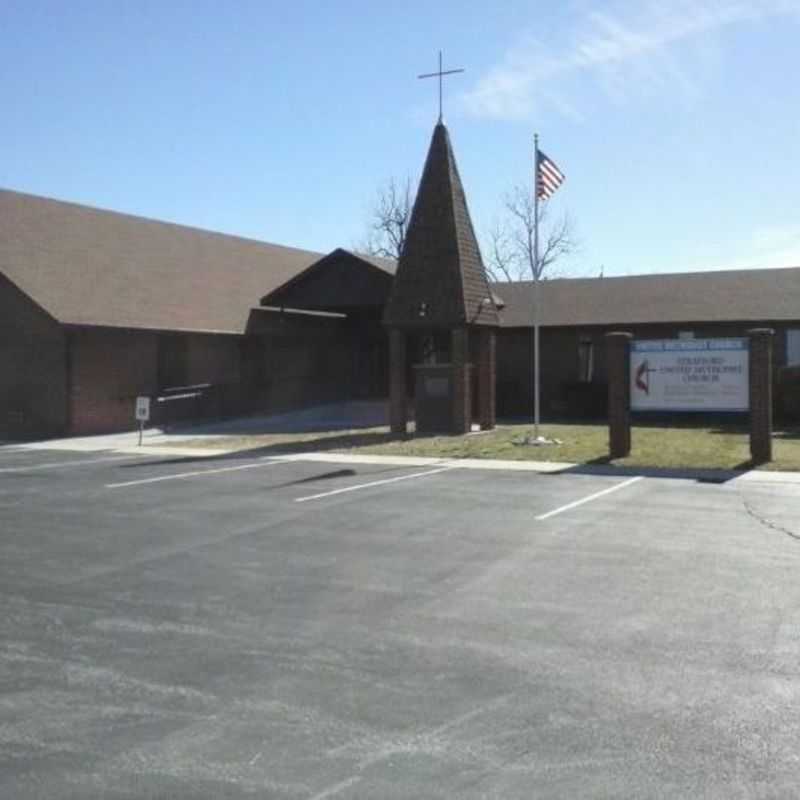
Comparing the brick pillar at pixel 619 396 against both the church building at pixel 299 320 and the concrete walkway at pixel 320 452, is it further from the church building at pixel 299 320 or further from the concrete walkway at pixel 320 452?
the church building at pixel 299 320

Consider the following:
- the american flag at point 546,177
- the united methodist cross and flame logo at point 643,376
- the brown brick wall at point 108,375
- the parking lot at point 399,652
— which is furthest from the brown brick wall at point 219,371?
the parking lot at point 399,652

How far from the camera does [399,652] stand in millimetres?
6617

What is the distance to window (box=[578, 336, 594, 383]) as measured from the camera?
34219 millimetres

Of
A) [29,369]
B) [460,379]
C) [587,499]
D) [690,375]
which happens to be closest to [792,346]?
[460,379]

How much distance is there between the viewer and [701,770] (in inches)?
183

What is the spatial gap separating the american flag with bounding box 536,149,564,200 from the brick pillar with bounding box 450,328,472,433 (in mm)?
3897

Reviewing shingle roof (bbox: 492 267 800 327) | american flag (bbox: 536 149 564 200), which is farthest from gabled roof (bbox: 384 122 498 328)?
shingle roof (bbox: 492 267 800 327)

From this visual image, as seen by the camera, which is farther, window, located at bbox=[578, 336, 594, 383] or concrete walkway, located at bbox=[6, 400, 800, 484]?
window, located at bbox=[578, 336, 594, 383]

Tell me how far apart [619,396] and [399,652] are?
555 inches

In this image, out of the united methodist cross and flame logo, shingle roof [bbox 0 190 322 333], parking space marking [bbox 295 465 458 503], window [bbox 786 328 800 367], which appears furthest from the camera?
window [bbox 786 328 800 367]

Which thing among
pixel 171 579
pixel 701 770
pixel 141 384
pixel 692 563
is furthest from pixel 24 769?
pixel 141 384

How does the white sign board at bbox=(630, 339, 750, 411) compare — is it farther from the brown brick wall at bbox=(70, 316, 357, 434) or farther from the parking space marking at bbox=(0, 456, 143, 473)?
the brown brick wall at bbox=(70, 316, 357, 434)

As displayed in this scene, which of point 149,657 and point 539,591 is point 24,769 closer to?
point 149,657

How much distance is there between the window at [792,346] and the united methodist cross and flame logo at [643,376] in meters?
12.7
